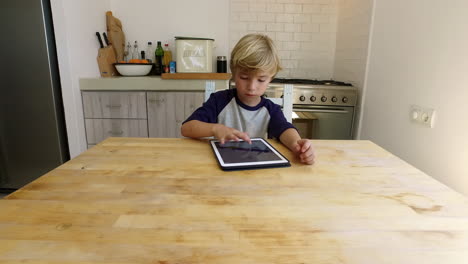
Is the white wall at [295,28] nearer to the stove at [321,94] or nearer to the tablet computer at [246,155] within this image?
the stove at [321,94]

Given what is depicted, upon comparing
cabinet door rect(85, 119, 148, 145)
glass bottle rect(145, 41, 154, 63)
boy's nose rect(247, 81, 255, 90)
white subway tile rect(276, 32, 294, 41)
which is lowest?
cabinet door rect(85, 119, 148, 145)

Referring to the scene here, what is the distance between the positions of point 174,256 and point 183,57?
7.16 feet

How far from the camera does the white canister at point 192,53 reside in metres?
2.37

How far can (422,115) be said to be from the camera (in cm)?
147

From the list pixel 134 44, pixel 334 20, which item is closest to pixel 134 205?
pixel 134 44

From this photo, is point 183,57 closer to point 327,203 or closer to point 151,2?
point 151,2

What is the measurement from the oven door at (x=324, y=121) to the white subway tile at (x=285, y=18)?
986 millimetres

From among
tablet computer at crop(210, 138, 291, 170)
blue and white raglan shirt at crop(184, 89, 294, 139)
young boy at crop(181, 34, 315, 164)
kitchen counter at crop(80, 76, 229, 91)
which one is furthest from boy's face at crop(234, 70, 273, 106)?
kitchen counter at crop(80, 76, 229, 91)

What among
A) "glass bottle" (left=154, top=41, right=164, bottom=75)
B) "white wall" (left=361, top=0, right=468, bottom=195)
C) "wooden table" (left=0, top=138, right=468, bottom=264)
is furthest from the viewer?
"glass bottle" (left=154, top=41, right=164, bottom=75)

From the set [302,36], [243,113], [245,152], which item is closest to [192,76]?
[243,113]

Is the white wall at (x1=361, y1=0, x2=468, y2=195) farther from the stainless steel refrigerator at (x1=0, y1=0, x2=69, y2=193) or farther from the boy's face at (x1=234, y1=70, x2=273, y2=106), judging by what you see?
the stainless steel refrigerator at (x1=0, y1=0, x2=69, y2=193)

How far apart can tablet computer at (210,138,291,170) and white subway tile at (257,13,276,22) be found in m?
2.07

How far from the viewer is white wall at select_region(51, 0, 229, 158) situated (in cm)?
191

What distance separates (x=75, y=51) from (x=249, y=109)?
1.47 m
